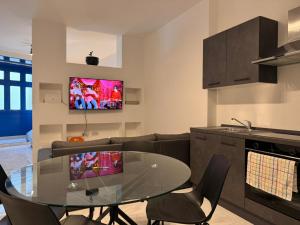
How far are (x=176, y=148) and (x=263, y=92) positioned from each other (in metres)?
1.31

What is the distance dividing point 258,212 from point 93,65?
13.6ft

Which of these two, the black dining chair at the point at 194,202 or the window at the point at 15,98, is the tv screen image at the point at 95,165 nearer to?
the black dining chair at the point at 194,202

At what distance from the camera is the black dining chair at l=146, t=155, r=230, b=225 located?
1.49 metres

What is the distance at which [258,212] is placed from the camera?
2.14 m

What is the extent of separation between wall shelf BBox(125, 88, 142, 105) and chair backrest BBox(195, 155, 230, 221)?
3731 mm

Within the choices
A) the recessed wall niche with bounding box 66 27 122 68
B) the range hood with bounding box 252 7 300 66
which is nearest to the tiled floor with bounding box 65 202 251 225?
the range hood with bounding box 252 7 300 66

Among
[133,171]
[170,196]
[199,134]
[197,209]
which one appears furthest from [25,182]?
[199,134]

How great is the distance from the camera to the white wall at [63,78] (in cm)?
426

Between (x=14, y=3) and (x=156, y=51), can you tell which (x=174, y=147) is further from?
(x=14, y=3)

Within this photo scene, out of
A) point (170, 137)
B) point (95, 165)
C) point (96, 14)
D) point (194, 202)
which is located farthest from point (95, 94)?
point (194, 202)

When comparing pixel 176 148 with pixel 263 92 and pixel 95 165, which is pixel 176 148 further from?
pixel 95 165

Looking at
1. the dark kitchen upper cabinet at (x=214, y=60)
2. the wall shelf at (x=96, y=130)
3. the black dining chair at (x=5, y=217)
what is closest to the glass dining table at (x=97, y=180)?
the black dining chair at (x=5, y=217)

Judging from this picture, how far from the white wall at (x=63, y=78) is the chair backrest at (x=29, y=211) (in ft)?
12.0

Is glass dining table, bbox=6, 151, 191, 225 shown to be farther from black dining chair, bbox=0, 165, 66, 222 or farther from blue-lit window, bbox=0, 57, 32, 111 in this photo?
blue-lit window, bbox=0, 57, 32, 111
